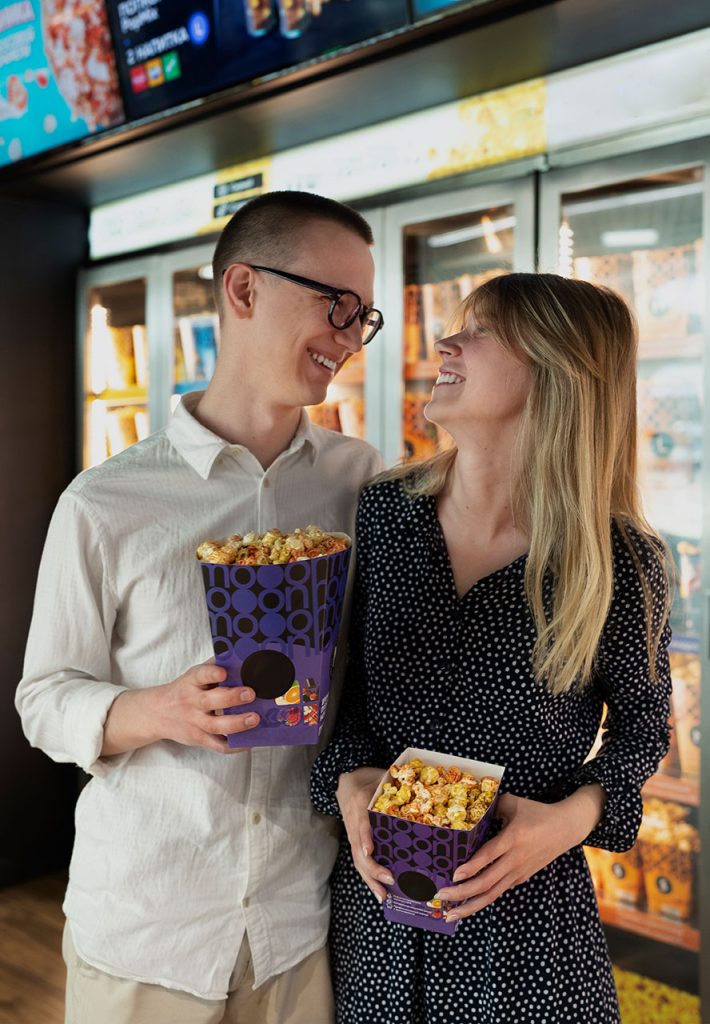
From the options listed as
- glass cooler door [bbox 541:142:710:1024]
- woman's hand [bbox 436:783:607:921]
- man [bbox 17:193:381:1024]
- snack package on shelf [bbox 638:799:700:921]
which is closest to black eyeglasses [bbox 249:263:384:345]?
man [bbox 17:193:381:1024]

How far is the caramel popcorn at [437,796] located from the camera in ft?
3.98

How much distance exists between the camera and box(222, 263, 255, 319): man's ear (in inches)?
65.4

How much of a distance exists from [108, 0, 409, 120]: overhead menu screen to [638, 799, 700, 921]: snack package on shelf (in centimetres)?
231

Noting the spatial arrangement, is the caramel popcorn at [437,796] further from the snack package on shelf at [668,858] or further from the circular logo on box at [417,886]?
the snack package on shelf at [668,858]

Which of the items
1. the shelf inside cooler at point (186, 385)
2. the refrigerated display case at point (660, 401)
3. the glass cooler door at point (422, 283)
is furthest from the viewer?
the shelf inside cooler at point (186, 385)

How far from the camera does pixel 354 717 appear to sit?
5.32 ft

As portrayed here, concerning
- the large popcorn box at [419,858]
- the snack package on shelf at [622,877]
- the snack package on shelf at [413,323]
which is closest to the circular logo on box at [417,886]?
the large popcorn box at [419,858]

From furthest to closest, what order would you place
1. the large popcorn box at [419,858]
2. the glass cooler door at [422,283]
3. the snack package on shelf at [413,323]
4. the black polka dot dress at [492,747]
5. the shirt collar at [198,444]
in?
the snack package on shelf at [413,323] < the glass cooler door at [422,283] < the shirt collar at [198,444] < the black polka dot dress at [492,747] < the large popcorn box at [419,858]

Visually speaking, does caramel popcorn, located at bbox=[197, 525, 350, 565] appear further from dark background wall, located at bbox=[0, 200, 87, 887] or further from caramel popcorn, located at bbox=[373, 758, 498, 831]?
dark background wall, located at bbox=[0, 200, 87, 887]

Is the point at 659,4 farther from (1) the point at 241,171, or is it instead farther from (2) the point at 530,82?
(1) the point at 241,171

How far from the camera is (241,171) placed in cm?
387

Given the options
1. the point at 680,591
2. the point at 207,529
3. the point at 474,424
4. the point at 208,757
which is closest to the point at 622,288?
the point at 680,591

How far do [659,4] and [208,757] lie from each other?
81.7 inches

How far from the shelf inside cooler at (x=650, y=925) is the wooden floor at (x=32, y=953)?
5.69ft
